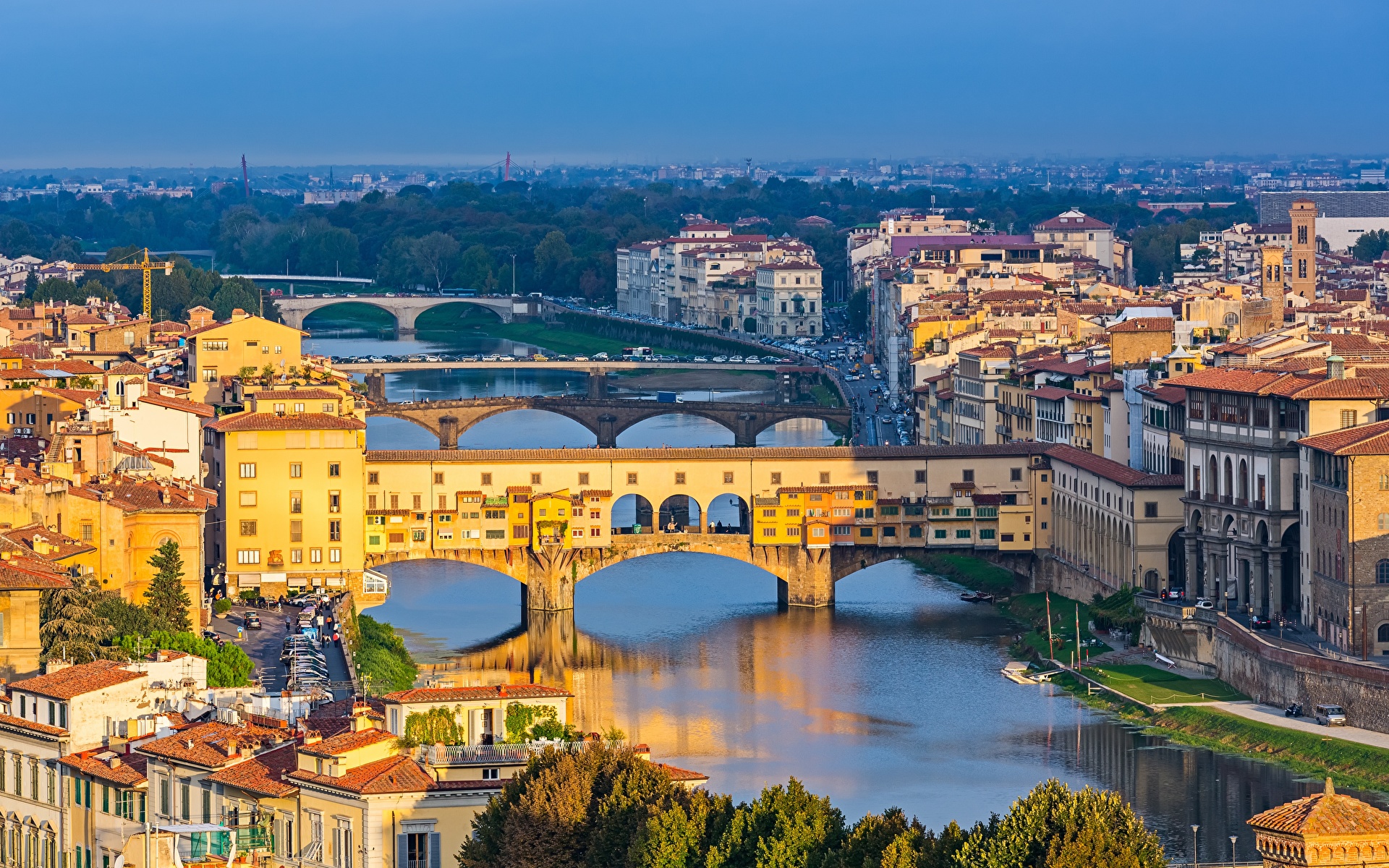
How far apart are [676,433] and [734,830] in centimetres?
4900

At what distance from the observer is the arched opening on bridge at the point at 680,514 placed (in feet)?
163

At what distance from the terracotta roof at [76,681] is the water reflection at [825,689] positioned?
7.63m

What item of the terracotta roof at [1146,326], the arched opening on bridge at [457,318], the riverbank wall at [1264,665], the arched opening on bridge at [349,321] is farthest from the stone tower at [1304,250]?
the riverbank wall at [1264,665]

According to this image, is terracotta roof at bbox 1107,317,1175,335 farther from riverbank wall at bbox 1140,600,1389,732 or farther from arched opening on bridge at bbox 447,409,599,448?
arched opening on bridge at bbox 447,409,599,448

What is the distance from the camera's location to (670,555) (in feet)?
173

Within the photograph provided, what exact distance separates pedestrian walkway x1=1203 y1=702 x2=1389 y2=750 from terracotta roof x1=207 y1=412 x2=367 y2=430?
15.0 meters

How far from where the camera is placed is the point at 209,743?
23344 millimetres

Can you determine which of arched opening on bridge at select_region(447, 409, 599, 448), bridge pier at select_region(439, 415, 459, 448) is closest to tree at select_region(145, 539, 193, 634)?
arched opening on bridge at select_region(447, 409, 599, 448)

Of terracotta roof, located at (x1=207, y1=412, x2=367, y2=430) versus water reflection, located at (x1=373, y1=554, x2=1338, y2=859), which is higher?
terracotta roof, located at (x1=207, y1=412, x2=367, y2=430)

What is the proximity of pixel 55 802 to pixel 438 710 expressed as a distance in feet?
11.2

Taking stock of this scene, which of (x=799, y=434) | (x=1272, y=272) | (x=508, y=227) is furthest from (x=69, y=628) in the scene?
(x=508, y=227)

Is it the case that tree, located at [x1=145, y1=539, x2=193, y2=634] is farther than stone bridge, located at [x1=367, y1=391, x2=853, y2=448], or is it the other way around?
stone bridge, located at [x1=367, y1=391, x2=853, y2=448]

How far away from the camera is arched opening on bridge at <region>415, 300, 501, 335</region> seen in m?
111

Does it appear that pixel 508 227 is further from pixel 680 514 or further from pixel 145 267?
pixel 680 514
